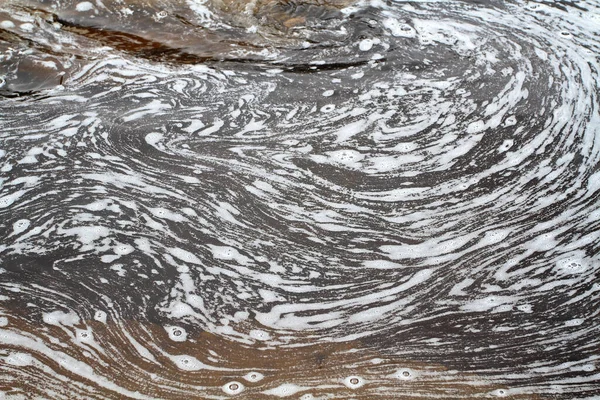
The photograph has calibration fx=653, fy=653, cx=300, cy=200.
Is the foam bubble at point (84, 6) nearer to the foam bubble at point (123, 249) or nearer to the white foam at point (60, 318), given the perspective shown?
the foam bubble at point (123, 249)

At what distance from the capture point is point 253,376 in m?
1.30

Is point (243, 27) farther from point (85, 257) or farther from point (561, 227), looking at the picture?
point (561, 227)

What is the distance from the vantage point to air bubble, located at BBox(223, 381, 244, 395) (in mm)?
1275

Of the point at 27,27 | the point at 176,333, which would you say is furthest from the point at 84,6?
the point at 176,333

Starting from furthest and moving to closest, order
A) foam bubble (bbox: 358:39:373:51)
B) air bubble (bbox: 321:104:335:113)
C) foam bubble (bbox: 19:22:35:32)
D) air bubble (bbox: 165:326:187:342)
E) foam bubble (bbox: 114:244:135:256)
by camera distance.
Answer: foam bubble (bbox: 19:22:35:32), foam bubble (bbox: 358:39:373:51), air bubble (bbox: 321:104:335:113), foam bubble (bbox: 114:244:135:256), air bubble (bbox: 165:326:187:342)

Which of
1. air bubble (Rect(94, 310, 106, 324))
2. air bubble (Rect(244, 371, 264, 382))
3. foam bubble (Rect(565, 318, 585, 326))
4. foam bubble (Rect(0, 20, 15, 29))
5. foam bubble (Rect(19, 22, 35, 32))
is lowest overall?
air bubble (Rect(94, 310, 106, 324))

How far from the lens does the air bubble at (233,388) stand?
1.28 metres

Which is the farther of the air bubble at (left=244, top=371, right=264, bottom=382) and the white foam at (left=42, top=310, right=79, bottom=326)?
the white foam at (left=42, top=310, right=79, bottom=326)

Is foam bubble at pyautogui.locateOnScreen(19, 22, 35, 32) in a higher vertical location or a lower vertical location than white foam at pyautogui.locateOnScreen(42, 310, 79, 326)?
higher

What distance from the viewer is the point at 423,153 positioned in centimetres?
186

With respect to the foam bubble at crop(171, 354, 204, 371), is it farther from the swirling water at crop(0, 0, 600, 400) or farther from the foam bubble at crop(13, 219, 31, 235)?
the foam bubble at crop(13, 219, 31, 235)

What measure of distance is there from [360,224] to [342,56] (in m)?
0.81

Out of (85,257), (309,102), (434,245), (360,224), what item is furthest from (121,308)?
(309,102)

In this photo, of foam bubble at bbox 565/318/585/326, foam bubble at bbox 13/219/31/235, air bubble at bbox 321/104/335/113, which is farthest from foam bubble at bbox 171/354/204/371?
air bubble at bbox 321/104/335/113
